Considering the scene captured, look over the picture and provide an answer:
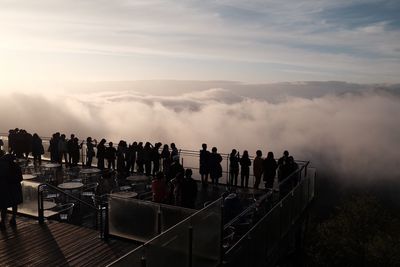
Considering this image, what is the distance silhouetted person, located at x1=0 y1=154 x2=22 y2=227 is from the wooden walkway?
2.40 ft

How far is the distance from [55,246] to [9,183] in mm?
1964

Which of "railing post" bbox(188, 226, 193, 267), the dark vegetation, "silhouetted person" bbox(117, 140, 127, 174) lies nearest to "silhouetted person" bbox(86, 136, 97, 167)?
"silhouetted person" bbox(117, 140, 127, 174)

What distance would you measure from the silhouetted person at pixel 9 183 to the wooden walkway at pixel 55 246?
731mm

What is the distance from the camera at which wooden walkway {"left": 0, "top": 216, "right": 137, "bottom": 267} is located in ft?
27.7

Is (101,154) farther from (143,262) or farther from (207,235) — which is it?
(143,262)

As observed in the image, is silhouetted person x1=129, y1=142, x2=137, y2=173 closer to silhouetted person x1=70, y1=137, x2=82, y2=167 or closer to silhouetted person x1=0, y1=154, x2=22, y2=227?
silhouetted person x1=70, y1=137, x2=82, y2=167

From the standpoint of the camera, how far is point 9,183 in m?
9.77

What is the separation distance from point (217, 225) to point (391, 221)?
52.0 meters

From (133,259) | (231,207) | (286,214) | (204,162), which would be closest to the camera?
(133,259)

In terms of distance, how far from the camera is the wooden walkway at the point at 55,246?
845 centimetres

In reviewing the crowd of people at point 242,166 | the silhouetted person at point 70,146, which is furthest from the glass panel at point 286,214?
the silhouetted person at point 70,146

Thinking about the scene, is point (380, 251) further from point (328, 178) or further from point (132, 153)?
point (328, 178)

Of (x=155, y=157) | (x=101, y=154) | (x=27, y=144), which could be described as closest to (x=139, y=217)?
(x=155, y=157)

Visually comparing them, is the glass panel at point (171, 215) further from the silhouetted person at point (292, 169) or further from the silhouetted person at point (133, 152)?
the silhouetted person at point (133, 152)
